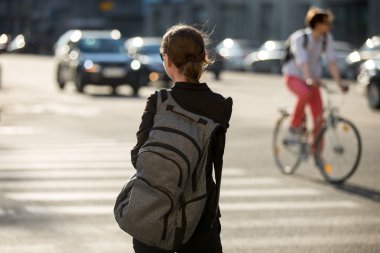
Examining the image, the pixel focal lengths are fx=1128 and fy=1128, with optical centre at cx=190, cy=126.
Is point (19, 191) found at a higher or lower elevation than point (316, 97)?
lower

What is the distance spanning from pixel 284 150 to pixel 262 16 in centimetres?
5917

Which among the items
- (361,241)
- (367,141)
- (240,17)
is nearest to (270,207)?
(361,241)

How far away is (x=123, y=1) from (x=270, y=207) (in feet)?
294

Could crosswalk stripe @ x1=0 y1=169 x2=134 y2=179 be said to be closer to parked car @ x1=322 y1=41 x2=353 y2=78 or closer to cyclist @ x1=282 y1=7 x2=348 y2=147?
cyclist @ x1=282 y1=7 x2=348 y2=147

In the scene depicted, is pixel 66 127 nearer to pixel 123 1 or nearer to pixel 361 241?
pixel 361 241

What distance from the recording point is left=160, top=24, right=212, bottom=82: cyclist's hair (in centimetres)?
432

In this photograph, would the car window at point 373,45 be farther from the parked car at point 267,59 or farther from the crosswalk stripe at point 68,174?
the crosswalk stripe at point 68,174

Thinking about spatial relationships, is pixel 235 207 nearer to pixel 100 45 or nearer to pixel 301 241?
pixel 301 241

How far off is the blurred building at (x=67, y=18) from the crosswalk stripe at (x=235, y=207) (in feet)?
245

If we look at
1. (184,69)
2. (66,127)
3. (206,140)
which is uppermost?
(184,69)

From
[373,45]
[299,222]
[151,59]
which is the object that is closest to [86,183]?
[299,222]

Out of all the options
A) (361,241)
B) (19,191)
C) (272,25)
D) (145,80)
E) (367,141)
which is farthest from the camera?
(272,25)

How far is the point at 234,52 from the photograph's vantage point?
174ft

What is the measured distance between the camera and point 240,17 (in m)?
74.4
